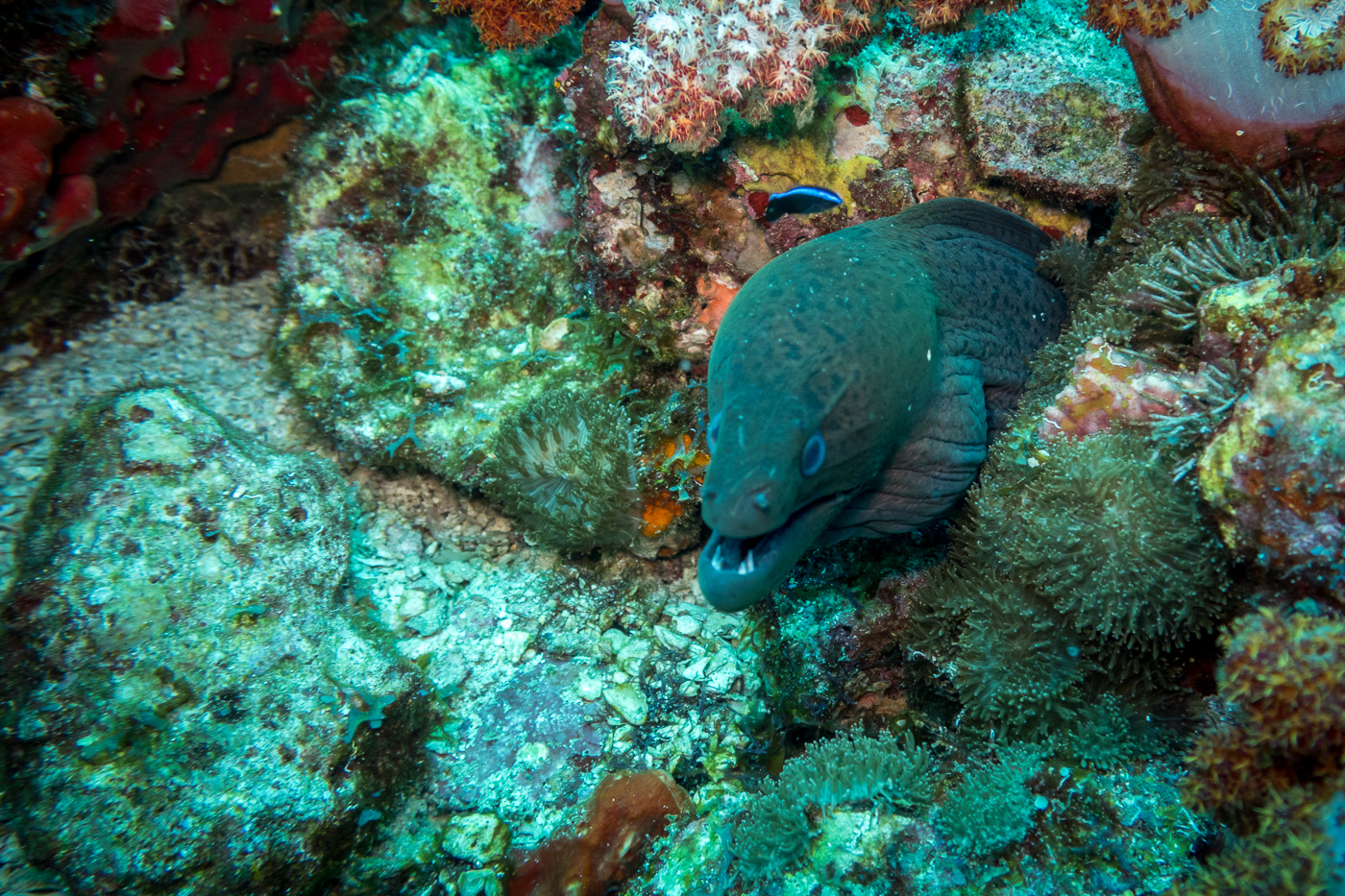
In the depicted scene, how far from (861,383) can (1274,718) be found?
1.32 meters

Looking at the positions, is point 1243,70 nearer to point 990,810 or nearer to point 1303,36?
point 1303,36

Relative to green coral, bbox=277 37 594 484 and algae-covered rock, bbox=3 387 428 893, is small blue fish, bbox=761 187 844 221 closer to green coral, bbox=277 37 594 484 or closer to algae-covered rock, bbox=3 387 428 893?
green coral, bbox=277 37 594 484

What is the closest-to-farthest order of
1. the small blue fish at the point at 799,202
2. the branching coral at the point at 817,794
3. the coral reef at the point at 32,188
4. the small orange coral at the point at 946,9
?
1. the branching coral at the point at 817,794
2. the small orange coral at the point at 946,9
3. the coral reef at the point at 32,188
4. the small blue fish at the point at 799,202

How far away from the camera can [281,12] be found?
126 inches

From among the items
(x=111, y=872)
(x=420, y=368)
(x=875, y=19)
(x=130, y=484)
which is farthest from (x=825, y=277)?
(x=111, y=872)

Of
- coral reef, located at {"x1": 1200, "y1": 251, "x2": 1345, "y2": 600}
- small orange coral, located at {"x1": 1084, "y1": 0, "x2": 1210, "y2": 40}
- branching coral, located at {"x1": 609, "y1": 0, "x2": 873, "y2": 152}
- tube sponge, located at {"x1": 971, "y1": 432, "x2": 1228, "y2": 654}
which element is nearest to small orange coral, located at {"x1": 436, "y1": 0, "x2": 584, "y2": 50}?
branching coral, located at {"x1": 609, "y1": 0, "x2": 873, "y2": 152}

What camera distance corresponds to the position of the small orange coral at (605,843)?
7.30 feet

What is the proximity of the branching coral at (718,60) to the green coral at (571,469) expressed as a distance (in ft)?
4.27

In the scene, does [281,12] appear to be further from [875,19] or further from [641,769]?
[641,769]

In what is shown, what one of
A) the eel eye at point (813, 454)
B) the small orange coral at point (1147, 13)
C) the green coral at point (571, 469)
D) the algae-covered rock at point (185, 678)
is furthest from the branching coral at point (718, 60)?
the algae-covered rock at point (185, 678)

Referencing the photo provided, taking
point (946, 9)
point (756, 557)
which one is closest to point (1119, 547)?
point (756, 557)

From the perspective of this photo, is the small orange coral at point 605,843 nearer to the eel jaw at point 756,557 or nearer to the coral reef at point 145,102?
the eel jaw at point 756,557

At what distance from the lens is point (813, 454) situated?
2033 mm

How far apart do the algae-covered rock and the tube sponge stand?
2.48 m
